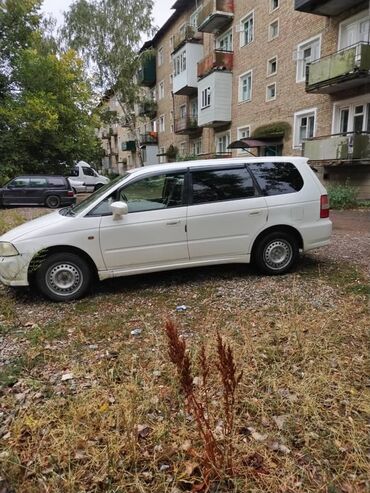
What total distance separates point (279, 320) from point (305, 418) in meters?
1.55

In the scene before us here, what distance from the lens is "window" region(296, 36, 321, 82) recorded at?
16.5m

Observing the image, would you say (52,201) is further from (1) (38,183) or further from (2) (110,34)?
(2) (110,34)

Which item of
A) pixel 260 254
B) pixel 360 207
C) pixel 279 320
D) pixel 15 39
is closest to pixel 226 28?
pixel 15 39

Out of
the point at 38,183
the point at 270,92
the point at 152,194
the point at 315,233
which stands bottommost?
the point at 315,233

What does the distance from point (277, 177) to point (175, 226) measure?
1862 mm

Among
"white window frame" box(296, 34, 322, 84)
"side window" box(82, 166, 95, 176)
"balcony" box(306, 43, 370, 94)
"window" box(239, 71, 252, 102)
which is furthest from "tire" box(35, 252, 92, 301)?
"side window" box(82, 166, 95, 176)

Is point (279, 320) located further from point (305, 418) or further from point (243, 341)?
point (305, 418)


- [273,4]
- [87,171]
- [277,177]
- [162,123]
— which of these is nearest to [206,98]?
[273,4]

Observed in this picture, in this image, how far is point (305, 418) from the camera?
2502 mm

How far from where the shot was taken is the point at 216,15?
2191 centimetres

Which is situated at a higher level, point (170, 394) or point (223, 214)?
point (223, 214)

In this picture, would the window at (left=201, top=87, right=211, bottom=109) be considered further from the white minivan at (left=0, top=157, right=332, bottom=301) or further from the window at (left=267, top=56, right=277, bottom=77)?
the white minivan at (left=0, top=157, right=332, bottom=301)

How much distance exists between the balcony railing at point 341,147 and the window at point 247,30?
9.75 meters

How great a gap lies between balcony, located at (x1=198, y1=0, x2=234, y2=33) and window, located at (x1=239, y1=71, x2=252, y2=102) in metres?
4.07
